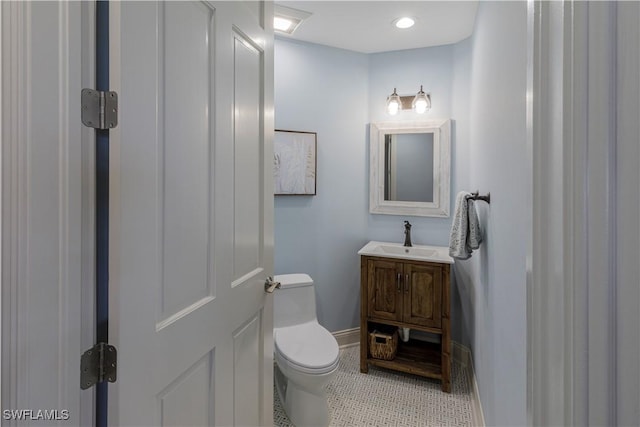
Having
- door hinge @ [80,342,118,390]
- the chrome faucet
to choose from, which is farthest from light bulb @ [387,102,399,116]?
door hinge @ [80,342,118,390]

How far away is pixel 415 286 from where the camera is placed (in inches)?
89.0

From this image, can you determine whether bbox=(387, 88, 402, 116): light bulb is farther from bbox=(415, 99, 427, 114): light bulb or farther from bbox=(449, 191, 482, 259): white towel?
bbox=(449, 191, 482, 259): white towel

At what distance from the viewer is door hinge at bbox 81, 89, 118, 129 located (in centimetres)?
68

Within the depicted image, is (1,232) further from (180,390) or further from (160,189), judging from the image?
(180,390)

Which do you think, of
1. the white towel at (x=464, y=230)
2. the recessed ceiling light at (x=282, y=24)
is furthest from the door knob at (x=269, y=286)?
the recessed ceiling light at (x=282, y=24)

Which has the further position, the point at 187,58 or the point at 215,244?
the point at 215,244

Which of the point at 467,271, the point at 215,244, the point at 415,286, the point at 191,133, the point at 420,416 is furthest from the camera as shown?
the point at 467,271

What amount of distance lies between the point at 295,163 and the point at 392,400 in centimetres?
180

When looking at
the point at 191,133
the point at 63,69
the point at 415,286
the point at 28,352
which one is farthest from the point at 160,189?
the point at 415,286

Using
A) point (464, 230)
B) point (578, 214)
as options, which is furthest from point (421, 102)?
point (578, 214)

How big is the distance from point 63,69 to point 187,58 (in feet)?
1.06

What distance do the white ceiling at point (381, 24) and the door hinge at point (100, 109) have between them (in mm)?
1693

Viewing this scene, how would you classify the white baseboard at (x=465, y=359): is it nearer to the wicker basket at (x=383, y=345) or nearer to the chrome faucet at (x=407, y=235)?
the wicker basket at (x=383, y=345)

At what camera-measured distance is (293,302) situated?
2.28 metres
